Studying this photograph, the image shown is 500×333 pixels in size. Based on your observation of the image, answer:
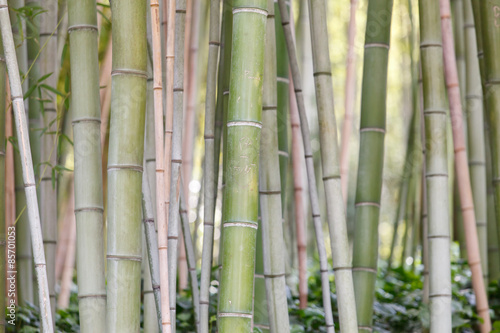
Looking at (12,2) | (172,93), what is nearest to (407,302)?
(172,93)

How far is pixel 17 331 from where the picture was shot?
2.08 m

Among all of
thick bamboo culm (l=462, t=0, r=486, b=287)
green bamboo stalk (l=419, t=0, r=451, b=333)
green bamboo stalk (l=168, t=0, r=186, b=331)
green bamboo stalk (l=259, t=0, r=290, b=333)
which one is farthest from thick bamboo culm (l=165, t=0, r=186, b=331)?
thick bamboo culm (l=462, t=0, r=486, b=287)

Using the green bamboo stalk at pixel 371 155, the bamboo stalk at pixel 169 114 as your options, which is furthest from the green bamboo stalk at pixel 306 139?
the bamboo stalk at pixel 169 114

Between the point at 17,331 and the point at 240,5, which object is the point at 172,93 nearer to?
the point at 240,5

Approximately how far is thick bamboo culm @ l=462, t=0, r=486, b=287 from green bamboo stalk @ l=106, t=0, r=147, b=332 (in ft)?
5.20

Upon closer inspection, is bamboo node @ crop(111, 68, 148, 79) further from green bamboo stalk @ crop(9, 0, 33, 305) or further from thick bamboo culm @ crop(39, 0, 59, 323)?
green bamboo stalk @ crop(9, 0, 33, 305)

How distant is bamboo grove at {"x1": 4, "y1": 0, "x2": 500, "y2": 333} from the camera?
4.38 ft

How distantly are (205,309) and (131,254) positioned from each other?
250 mm

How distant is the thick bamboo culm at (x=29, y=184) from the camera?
1341 millimetres

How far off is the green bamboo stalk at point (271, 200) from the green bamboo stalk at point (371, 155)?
0.30 metres

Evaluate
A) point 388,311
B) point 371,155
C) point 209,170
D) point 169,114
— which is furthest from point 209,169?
point 388,311

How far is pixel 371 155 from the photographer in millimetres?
1917

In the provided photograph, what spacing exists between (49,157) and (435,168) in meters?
1.14

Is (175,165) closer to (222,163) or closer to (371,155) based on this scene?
(222,163)
